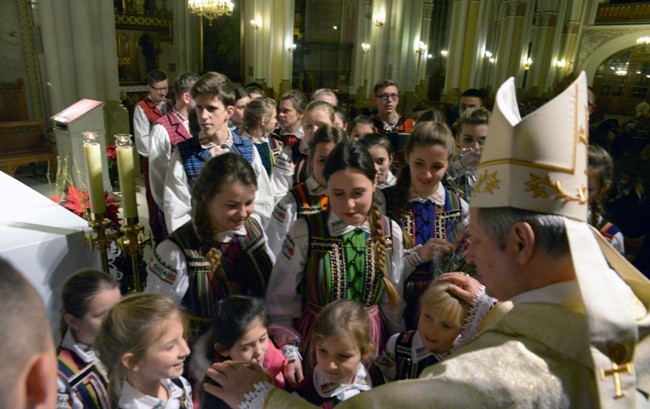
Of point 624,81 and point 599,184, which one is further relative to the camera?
point 624,81

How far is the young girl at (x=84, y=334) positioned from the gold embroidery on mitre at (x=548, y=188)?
1543 mm

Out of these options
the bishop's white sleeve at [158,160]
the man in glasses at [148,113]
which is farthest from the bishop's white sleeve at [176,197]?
the man in glasses at [148,113]

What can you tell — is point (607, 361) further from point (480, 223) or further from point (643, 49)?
point (643, 49)

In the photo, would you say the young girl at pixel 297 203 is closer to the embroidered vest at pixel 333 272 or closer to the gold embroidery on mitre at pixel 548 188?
the embroidered vest at pixel 333 272

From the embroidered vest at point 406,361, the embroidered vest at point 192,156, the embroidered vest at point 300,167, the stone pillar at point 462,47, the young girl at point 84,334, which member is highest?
the stone pillar at point 462,47

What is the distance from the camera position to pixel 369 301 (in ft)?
7.09

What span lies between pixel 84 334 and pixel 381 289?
1.28 meters

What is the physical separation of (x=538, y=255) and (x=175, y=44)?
15.4m

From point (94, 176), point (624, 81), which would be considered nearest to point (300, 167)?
point (94, 176)

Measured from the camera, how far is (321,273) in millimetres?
2072

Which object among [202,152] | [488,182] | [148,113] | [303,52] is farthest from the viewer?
[303,52]

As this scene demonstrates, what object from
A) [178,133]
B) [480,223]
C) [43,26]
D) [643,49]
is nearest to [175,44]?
[43,26]

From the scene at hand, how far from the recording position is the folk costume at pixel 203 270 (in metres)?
1.95

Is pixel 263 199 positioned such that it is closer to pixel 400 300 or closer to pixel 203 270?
pixel 203 270
